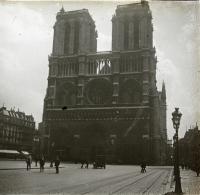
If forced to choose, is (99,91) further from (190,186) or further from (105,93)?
(190,186)

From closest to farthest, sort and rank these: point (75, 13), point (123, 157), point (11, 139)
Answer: point (123, 157), point (75, 13), point (11, 139)

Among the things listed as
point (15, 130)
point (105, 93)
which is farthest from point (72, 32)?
point (15, 130)

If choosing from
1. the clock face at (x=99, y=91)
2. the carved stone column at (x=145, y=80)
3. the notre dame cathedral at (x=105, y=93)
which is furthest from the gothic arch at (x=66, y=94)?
the carved stone column at (x=145, y=80)

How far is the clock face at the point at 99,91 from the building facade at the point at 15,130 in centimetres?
1758

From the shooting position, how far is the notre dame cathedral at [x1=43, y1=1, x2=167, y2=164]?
180 feet

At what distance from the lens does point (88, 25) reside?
2461 inches

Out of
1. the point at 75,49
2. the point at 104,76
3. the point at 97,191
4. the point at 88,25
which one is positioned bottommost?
the point at 97,191

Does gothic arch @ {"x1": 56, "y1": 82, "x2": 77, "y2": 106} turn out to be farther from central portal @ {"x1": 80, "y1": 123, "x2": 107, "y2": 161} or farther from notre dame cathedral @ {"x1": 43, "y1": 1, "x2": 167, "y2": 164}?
central portal @ {"x1": 80, "y1": 123, "x2": 107, "y2": 161}

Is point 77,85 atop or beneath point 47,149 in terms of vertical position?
atop

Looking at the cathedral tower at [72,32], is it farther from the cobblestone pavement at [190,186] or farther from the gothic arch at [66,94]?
the cobblestone pavement at [190,186]

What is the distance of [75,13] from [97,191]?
5079cm

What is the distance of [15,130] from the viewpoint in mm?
76688

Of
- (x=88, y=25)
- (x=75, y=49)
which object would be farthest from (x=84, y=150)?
(x=88, y=25)

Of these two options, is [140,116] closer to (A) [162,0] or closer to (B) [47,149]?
(B) [47,149]
